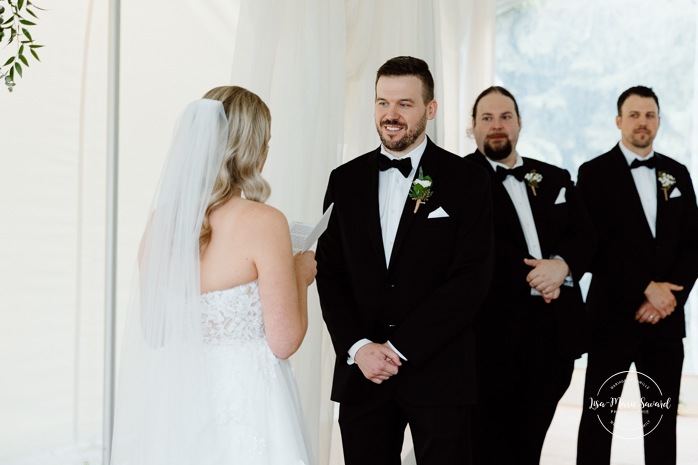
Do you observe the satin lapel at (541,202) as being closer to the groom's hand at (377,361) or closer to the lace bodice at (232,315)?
the groom's hand at (377,361)

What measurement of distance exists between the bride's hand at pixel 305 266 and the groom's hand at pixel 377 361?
1.25 feet

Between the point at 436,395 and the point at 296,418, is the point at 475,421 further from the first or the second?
the point at 296,418

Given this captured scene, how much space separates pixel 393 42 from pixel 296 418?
224 centimetres

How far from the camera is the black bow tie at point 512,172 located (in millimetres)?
3857

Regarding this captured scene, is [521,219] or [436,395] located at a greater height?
[521,219]

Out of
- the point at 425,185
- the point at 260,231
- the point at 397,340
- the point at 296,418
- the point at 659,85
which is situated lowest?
the point at 296,418

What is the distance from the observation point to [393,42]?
4.15 metres

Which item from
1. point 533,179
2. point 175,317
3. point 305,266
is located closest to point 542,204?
point 533,179

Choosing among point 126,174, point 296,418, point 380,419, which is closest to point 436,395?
point 380,419

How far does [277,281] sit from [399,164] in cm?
86

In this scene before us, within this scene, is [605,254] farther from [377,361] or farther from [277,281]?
[277,281]

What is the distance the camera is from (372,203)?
2.99m

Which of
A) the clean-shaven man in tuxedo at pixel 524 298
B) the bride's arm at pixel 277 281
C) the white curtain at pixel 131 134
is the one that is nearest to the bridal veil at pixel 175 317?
the bride's arm at pixel 277 281

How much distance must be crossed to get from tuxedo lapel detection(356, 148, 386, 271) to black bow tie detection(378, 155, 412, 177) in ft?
0.11
